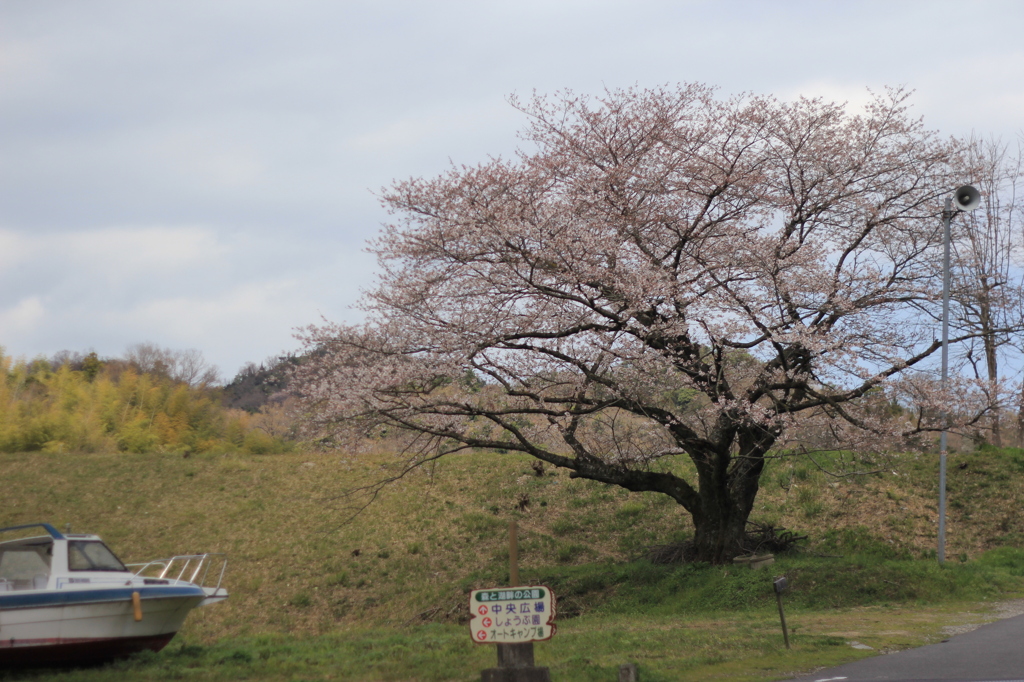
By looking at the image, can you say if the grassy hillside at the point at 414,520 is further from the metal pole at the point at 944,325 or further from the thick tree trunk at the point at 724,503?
the metal pole at the point at 944,325

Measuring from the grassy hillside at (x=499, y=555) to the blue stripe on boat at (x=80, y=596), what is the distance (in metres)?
0.85

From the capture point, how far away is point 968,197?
14.6m

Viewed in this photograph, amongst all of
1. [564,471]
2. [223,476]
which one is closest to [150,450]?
[223,476]

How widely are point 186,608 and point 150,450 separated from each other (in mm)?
21489

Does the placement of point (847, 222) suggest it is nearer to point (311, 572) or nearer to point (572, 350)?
point (572, 350)

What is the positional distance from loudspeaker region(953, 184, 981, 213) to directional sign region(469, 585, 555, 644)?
36.6 ft

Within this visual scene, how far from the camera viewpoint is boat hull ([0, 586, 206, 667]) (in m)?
9.96

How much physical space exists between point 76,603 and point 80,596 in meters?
0.09

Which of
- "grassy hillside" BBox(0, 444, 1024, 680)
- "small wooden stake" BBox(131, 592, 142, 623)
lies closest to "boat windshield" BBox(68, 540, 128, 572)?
"small wooden stake" BBox(131, 592, 142, 623)

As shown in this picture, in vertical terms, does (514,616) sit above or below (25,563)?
below

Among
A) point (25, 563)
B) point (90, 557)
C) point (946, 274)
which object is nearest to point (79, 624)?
point (90, 557)

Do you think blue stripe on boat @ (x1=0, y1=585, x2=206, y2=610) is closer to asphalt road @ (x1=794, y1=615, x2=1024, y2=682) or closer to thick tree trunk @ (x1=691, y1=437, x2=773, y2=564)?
asphalt road @ (x1=794, y1=615, x2=1024, y2=682)

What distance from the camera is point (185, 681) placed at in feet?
29.9

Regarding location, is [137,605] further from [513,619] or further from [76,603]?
[513,619]
